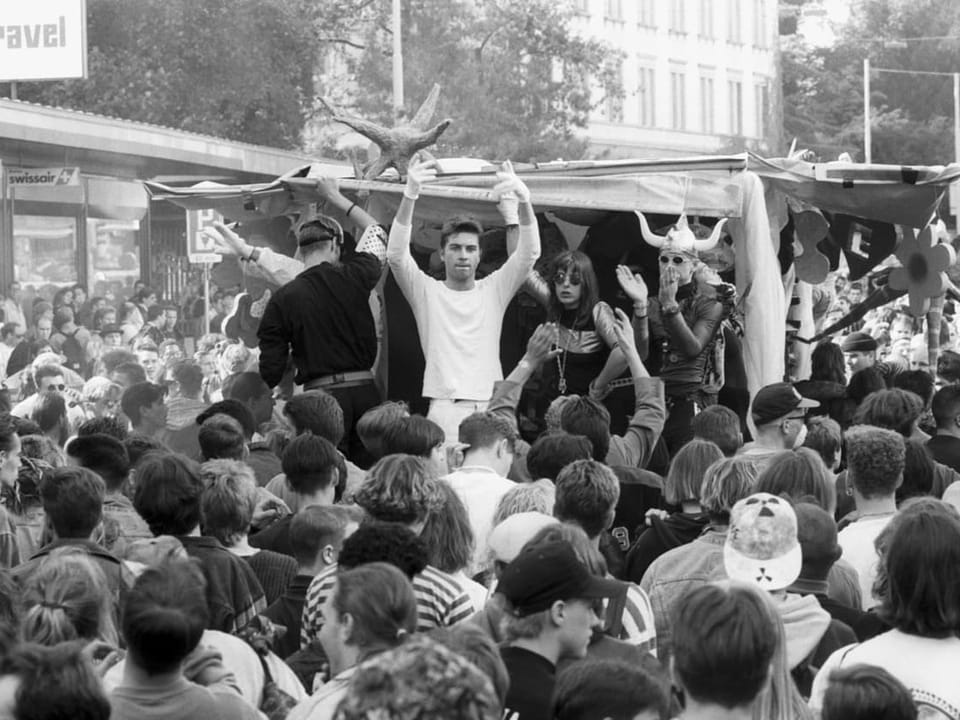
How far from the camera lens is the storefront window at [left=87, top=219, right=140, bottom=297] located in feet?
77.2

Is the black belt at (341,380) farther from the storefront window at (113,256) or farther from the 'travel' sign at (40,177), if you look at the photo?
the storefront window at (113,256)

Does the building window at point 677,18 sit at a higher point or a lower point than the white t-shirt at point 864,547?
higher

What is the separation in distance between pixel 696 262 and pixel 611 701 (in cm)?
748

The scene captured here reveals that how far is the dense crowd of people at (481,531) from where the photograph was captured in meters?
4.03

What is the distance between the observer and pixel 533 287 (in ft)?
36.5

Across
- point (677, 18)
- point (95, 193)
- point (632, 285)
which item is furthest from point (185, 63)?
point (677, 18)

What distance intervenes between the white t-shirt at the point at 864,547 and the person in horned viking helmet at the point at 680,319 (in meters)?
4.12

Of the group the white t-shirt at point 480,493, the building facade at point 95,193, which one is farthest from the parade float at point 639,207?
the building facade at point 95,193

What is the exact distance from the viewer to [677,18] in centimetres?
7250

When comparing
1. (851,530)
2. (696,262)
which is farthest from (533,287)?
(851,530)

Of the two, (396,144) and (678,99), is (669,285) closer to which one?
(396,144)

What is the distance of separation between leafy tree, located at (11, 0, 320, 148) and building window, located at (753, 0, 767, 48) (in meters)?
40.4

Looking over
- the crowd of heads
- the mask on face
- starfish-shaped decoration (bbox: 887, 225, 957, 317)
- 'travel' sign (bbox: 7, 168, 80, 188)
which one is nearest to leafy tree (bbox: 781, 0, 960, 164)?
'travel' sign (bbox: 7, 168, 80, 188)

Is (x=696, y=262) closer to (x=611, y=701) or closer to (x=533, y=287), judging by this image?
(x=533, y=287)
